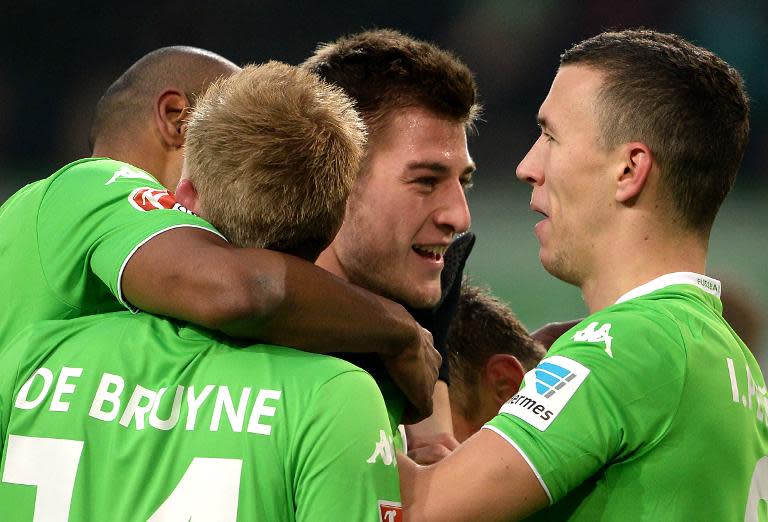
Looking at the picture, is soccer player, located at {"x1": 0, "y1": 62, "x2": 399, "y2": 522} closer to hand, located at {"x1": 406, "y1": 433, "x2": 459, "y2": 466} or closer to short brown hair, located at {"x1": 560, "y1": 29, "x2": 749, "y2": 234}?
short brown hair, located at {"x1": 560, "y1": 29, "x2": 749, "y2": 234}

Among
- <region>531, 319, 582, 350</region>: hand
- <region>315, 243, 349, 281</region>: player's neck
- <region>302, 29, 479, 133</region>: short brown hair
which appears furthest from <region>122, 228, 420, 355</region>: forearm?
<region>531, 319, 582, 350</region>: hand

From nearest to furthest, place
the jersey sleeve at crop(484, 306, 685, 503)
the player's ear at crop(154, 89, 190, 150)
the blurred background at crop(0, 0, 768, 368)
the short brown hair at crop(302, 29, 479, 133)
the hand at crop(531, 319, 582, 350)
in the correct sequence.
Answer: the jersey sleeve at crop(484, 306, 685, 503) → the short brown hair at crop(302, 29, 479, 133) → the player's ear at crop(154, 89, 190, 150) → the hand at crop(531, 319, 582, 350) → the blurred background at crop(0, 0, 768, 368)

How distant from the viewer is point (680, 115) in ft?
6.97

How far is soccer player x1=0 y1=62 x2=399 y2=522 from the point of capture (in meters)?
1.61

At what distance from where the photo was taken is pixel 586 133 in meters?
2.19

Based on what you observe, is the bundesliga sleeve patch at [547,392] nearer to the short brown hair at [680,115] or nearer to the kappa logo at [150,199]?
the short brown hair at [680,115]

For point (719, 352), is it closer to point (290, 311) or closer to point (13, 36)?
point (290, 311)

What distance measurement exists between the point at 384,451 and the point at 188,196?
61 cm

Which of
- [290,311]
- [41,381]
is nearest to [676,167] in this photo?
[290,311]

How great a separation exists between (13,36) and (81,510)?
866 centimetres

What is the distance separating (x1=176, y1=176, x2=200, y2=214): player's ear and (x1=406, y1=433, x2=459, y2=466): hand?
103cm

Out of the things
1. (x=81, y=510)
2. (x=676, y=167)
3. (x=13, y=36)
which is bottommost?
(x=13, y=36)

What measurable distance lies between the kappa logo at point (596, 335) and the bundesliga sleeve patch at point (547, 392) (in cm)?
6

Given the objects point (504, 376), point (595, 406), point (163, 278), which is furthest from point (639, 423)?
point (504, 376)
